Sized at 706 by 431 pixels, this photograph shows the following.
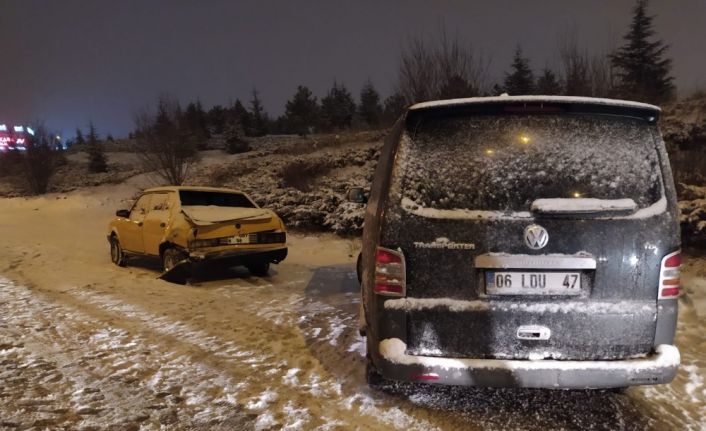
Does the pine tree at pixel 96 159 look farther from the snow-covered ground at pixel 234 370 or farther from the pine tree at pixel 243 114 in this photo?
the snow-covered ground at pixel 234 370

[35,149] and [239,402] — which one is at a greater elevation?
[35,149]

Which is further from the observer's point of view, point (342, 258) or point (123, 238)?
point (342, 258)

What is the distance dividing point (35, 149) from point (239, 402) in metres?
32.0

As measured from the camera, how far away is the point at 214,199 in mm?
8531

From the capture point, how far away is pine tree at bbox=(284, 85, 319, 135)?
187 feet

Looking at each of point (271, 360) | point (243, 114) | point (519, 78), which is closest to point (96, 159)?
point (243, 114)

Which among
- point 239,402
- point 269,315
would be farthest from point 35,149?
point 239,402

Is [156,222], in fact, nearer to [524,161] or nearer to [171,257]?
[171,257]

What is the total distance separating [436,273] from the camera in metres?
2.93

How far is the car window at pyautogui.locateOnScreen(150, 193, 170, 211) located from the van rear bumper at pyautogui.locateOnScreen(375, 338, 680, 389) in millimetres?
6294

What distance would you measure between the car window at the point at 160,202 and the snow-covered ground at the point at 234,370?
3.95ft

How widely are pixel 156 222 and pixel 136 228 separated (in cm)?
86

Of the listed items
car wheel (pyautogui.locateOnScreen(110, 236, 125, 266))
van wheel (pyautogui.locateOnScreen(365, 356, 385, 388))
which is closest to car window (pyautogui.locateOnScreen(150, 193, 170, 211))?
car wheel (pyautogui.locateOnScreen(110, 236, 125, 266))

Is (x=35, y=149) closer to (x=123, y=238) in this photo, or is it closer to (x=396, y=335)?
(x=123, y=238)
